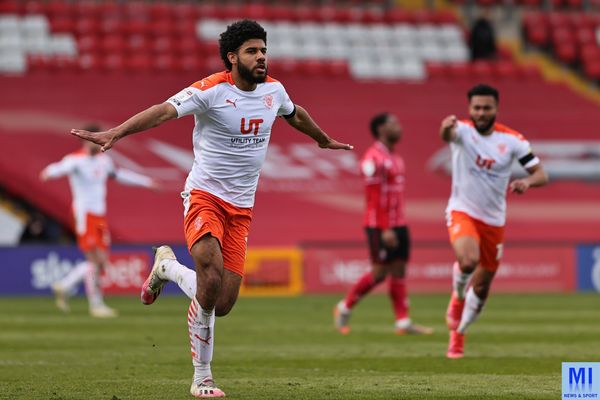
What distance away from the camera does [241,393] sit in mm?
9234

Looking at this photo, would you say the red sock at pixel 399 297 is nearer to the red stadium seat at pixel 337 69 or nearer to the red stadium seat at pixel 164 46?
the red stadium seat at pixel 337 69

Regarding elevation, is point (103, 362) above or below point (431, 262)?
below

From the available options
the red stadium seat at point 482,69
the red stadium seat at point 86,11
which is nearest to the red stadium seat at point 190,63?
the red stadium seat at point 86,11

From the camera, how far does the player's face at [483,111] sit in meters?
12.2

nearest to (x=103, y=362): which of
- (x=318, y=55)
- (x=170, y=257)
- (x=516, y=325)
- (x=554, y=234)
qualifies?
(x=170, y=257)

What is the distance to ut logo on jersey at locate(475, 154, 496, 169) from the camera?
12.3m

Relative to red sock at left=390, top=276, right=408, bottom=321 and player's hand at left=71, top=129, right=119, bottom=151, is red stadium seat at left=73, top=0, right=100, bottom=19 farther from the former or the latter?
player's hand at left=71, top=129, right=119, bottom=151

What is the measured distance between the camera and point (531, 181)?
1178cm

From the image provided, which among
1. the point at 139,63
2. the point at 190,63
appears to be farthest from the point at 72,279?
the point at 190,63

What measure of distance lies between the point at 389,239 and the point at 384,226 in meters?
0.26

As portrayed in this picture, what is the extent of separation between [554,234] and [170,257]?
61.3ft

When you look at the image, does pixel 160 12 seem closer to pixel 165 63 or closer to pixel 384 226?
pixel 165 63

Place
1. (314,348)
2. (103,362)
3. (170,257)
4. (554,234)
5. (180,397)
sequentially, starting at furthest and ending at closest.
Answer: (554,234) → (314,348) → (103,362) → (170,257) → (180,397)

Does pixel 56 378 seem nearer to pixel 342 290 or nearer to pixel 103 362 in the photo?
pixel 103 362
